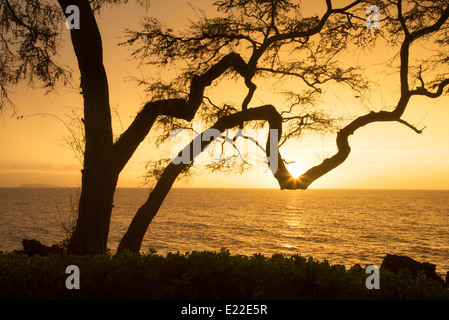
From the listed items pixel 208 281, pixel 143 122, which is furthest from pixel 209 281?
pixel 143 122

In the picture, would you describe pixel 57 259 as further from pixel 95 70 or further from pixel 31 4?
pixel 31 4

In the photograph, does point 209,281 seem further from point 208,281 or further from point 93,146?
point 93,146

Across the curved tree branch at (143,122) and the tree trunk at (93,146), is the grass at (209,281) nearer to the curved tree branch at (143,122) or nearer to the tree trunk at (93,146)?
the tree trunk at (93,146)

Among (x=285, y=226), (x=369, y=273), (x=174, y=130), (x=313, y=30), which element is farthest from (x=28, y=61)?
(x=285, y=226)

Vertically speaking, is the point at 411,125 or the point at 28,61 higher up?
the point at 28,61

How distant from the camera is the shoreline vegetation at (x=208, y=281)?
5.08 m

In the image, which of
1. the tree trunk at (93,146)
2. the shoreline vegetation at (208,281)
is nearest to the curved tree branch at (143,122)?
the tree trunk at (93,146)

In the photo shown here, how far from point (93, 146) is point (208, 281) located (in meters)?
4.25

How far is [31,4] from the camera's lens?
9.58m

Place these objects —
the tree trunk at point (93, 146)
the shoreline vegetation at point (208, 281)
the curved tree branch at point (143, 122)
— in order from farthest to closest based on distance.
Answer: the curved tree branch at point (143, 122) < the tree trunk at point (93, 146) < the shoreline vegetation at point (208, 281)

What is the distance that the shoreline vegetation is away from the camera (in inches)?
200

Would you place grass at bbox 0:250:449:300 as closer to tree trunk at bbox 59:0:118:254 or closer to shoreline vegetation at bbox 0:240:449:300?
shoreline vegetation at bbox 0:240:449:300
